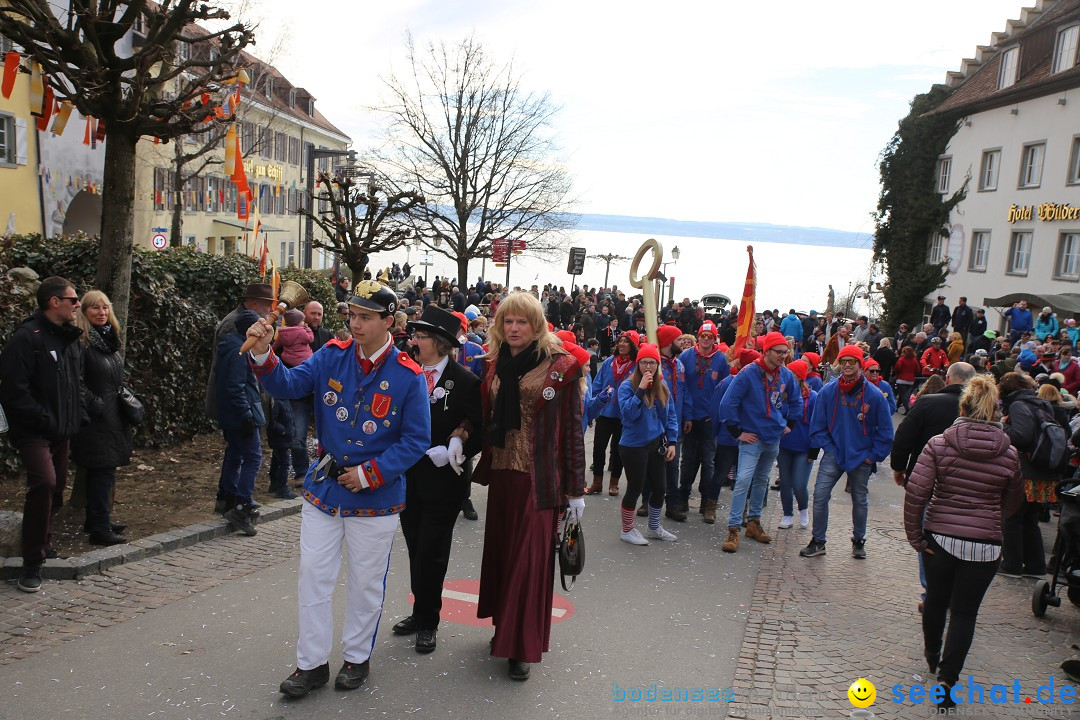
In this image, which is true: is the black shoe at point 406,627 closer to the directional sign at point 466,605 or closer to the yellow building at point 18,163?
the directional sign at point 466,605

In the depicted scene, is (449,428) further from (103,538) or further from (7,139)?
(7,139)

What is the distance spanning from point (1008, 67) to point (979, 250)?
709 centimetres

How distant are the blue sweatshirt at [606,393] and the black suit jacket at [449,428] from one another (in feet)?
11.9

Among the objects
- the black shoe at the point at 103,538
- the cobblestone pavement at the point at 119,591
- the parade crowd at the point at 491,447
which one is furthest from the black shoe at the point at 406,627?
the black shoe at the point at 103,538

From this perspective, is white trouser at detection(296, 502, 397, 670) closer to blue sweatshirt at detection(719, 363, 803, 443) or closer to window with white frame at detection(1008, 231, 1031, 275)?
blue sweatshirt at detection(719, 363, 803, 443)

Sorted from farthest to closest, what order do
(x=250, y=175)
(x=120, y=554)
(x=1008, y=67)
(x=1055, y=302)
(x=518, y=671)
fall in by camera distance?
(x=250, y=175), (x=1008, y=67), (x=1055, y=302), (x=120, y=554), (x=518, y=671)

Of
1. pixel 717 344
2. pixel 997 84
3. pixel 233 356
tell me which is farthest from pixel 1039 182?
pixel 233 356

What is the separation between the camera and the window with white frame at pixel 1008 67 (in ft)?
110

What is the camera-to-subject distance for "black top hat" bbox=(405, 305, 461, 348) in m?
5.27

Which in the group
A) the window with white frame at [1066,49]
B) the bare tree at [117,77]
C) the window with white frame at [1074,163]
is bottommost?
the bare tree at [117,77]

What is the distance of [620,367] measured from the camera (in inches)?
373

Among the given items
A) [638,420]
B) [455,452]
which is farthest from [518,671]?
[638,420]

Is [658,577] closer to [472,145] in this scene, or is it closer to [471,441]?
Result: [471,441]

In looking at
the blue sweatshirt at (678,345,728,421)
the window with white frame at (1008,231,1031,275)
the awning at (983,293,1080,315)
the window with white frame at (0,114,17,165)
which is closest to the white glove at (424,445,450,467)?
the blue sweatshirt at (678,345,728,421)
